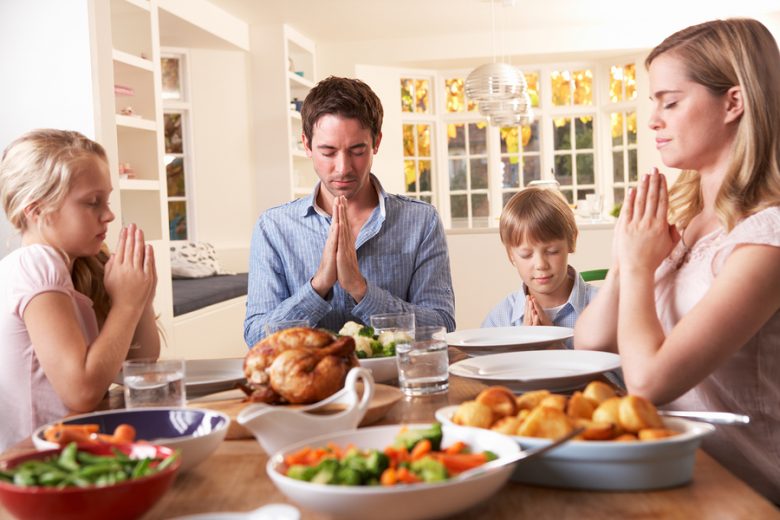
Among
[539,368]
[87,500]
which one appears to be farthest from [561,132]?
[87,500]

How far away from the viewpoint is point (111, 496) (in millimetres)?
774

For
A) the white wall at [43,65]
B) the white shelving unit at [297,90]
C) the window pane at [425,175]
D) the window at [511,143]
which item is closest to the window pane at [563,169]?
the window at [511,143]

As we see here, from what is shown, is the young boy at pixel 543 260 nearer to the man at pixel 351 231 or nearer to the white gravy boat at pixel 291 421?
the man at pixel 351 231

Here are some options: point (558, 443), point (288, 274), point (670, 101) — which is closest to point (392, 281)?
point (288, 274)

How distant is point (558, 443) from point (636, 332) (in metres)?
0.54

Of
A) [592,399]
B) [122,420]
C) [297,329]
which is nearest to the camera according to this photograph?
[592,399]

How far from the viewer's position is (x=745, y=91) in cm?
147

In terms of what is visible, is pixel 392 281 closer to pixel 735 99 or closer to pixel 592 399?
pixel 735 99

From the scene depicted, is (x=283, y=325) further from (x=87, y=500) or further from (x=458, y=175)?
(x=458, y=175)

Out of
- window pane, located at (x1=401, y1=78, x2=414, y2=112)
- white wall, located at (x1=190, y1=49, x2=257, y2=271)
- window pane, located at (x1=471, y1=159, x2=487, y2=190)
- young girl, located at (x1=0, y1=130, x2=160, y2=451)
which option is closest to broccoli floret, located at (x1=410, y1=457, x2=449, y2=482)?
young girl, located at (x1=0, y1=130, x2=160, y2=451)

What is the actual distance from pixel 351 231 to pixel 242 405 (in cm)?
101

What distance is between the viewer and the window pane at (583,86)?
10234 mm

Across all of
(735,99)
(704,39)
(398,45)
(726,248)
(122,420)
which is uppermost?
(398,45)

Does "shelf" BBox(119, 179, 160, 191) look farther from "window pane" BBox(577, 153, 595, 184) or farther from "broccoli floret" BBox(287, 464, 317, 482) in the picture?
"window pane" BBox(577, 153, 595, 184)
